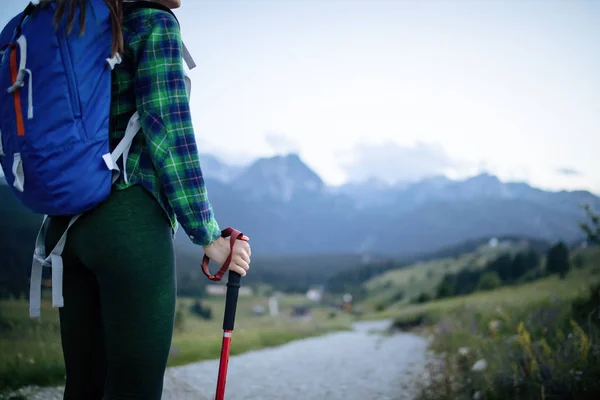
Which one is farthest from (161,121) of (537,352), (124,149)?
(537,352)

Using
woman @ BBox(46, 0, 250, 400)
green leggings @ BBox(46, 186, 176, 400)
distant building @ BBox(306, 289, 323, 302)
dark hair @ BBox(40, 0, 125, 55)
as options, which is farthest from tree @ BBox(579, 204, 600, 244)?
distant building @ BBox(306, 289, 323, 302)

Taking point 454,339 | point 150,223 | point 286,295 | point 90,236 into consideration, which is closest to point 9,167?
point 90,236

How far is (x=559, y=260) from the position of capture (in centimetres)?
842

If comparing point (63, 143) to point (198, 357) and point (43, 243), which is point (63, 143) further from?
point (198, 357)

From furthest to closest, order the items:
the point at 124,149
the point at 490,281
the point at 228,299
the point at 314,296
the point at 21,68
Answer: the point at 314,296 < the point at 490,281 < the point at 228,299 < the point at 124,149 < the point at 21,68

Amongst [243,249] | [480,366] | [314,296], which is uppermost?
[243,249]

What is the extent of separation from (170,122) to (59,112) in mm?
339

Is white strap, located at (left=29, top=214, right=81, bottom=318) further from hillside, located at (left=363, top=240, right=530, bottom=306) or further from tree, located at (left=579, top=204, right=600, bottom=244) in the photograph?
hillside, located at (left=363, top=240, right=530, bottom=306)

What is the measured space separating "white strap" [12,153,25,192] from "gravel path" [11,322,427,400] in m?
3.70

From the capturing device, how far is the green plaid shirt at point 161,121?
1.53 m

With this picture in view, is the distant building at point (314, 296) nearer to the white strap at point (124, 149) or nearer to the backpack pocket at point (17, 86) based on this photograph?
the white strap at point (124, 149)

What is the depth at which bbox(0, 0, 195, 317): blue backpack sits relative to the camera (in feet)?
4.62

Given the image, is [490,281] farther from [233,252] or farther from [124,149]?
[124,149]

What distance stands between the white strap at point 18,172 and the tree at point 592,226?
19.4ft
